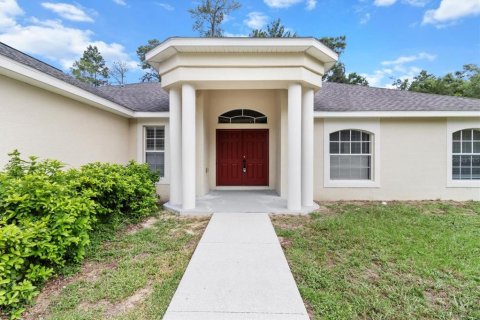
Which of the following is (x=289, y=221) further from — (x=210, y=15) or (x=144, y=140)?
(x=210, y=15)

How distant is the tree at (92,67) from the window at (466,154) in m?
33.4

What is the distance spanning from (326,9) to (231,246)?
13932mm

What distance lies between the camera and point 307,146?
6.88 meters

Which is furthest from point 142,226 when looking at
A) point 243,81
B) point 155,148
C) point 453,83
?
point 453,83

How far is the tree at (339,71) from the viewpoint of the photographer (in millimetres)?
27938

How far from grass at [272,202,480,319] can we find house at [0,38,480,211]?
1.61 meters

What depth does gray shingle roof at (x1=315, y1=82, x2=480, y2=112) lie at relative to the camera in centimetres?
821

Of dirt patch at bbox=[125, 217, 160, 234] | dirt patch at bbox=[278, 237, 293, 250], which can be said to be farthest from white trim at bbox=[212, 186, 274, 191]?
dirt patch at bbox=[278, 237, 293, 250]

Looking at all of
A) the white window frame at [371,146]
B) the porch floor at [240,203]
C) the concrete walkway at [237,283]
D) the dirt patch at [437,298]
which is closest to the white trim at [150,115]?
the porch floor at [240,203]

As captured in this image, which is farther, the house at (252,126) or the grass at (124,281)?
the house at (252,126)

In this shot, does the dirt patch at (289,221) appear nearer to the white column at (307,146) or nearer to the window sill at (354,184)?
the white column at (307,146)

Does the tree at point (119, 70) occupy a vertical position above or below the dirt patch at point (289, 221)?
above

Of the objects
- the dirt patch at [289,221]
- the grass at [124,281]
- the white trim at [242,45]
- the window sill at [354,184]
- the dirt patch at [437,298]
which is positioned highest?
the white trim at [242,45]

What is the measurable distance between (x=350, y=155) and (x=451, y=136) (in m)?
3.49
